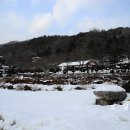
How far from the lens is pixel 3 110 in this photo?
12461mm

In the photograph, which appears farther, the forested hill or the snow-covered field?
the forested hill

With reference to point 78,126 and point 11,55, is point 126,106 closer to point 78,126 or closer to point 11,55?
point 78,126

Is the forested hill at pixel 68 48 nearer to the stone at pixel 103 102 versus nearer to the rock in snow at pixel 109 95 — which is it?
the rock in snow at pixel 109 95

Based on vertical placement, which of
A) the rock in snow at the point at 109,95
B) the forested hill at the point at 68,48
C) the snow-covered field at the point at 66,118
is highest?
the forested hill at the point at 68,48

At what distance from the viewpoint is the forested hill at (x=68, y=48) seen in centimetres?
10998

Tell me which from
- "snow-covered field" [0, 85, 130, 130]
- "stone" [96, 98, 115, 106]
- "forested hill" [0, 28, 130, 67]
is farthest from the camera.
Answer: "forested hill" [0, 28, 130, 67]

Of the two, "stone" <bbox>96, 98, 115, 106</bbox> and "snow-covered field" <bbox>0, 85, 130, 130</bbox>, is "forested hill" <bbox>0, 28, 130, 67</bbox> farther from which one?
"snow-covered field" <bbox>0, 85, 130, 130</bbox>

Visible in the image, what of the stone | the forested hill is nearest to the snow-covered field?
the stone

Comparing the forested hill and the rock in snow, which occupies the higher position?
the forested hill

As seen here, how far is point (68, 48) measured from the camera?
13762 centimetres

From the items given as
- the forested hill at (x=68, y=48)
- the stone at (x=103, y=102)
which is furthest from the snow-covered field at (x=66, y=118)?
the forested hill at (x=68, y=48)

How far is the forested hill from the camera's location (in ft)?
361

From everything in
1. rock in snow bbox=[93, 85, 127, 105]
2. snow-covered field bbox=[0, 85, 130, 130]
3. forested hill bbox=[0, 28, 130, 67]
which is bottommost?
snow-covered field bbox=[0, 85, 130, 130]

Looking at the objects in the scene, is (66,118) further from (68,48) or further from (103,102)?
(68,48)
